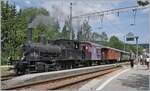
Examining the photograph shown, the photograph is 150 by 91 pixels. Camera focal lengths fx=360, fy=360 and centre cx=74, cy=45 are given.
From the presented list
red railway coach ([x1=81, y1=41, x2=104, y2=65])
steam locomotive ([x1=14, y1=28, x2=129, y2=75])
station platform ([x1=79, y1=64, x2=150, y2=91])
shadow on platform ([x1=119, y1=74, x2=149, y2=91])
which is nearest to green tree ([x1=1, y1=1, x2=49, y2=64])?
red railway coach ([x1=81, y1=41, x2=104, y2=65])

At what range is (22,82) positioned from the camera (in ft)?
57.1

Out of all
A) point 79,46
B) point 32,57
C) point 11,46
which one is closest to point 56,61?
point 32,57

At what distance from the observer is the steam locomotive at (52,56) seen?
25891mm

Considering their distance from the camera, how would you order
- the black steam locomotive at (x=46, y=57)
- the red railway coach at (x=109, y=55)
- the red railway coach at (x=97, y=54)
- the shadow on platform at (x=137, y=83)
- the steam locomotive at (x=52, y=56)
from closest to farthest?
the shadow on platform at (x=137, y=83), the black steam locomotive at (x=46, y=57), the steam locomotive at (x=52, y=56), the red railway coach at (x=97, y=54), the red railway coach at (x=109, y=55)

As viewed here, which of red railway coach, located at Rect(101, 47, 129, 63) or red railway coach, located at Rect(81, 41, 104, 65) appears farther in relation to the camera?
red railway coach, located at Rect(101, 47, 129, 63)

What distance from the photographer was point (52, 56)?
Answer: 1128 inches

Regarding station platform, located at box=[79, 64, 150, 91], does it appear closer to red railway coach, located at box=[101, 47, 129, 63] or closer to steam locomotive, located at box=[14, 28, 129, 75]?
Answer: steam locomotive, located at box=[14, 28, 129, 75]

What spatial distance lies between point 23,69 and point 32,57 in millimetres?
1417

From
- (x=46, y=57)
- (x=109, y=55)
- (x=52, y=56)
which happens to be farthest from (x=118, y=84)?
(x=109, y=55)

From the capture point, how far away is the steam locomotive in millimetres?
25891

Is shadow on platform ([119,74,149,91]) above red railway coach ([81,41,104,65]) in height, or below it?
below

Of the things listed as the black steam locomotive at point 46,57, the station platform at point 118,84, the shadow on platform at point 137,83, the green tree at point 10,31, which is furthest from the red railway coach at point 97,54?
the shadow on platform at point 137,83

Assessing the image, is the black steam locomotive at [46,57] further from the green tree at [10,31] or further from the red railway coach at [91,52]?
the green tree at [10,31]

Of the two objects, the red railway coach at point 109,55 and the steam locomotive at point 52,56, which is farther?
the red railway coach at point 109,55
